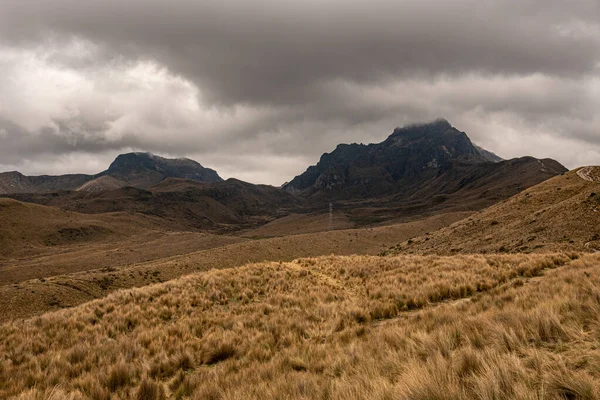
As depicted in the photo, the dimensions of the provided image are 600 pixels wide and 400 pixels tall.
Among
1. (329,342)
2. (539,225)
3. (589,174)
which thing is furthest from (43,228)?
(589,174)

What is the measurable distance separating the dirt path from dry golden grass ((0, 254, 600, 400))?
37.2 metres

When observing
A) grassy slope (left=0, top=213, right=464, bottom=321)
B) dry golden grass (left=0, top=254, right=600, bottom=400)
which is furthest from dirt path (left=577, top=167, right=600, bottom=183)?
dry golden grass (left=0, top=254, right=600, bottom=400)

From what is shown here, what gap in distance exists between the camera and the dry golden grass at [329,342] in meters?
4.36

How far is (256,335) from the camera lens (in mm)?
9125

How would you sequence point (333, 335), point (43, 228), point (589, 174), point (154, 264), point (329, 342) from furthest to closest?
point (43, 228) → point (589, 174) → point (154, 264) → point (333, 335) → point (329, 342)

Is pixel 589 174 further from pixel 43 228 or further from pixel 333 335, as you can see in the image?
pixel 43 228

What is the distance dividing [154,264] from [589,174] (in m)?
62.6

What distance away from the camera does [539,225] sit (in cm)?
2942

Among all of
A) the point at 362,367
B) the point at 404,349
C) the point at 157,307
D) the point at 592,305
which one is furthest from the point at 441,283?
the point at 157,307

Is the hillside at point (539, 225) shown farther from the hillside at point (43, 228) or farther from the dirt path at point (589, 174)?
the hillside at point (43, 228)

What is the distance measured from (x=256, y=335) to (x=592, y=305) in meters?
7.86

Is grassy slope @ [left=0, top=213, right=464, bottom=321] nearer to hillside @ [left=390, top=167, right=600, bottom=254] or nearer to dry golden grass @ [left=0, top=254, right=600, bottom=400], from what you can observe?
dry golden grass @ [left=0, top=254, right=600, bottom=400]

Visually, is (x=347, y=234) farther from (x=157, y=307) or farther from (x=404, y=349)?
(x=404, y=349)

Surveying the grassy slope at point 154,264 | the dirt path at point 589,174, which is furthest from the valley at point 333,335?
the dirt path at point 589,174
